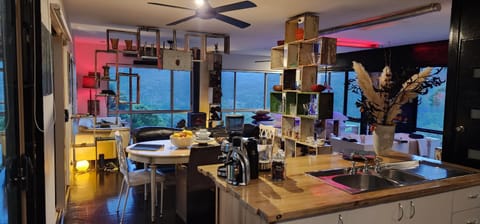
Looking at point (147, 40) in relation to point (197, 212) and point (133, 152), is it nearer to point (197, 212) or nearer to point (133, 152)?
point (133, 152)

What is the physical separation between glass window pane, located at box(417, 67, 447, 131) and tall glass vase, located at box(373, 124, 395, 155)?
4574mm

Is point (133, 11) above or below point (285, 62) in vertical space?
above

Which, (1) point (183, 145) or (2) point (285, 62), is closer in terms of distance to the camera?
(1) point (183, 145)

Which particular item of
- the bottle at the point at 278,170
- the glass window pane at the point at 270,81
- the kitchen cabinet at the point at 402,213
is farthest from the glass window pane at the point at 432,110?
the bottle at the point at 278,170

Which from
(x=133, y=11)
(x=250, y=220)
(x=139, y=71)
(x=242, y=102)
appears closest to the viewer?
(x=250, y=220)

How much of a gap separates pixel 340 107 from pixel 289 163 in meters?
6.74

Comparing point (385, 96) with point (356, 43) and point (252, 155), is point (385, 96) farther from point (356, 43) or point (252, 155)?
point (356, 43)

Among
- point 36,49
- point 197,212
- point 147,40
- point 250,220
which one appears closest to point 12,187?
point 36,49

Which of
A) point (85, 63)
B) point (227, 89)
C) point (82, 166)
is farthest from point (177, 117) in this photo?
point (82, 166)

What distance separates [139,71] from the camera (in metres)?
8.34

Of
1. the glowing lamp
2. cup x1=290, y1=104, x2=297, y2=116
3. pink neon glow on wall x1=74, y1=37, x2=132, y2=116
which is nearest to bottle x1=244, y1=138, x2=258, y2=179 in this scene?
cup x1=290, y1=104, x2=297, y2=116

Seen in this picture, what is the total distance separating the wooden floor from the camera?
352 cm

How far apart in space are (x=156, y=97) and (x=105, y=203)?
4.83m

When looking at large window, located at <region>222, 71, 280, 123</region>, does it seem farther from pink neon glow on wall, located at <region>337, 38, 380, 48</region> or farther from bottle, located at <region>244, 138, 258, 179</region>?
bottle, located at <region>244, 138, 258, 179</region>
